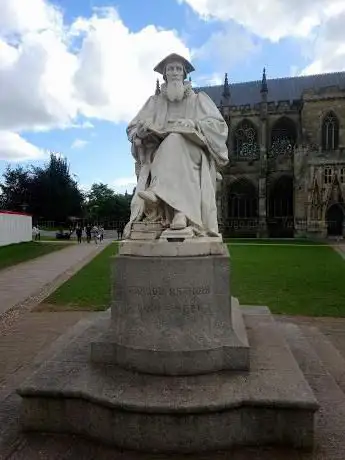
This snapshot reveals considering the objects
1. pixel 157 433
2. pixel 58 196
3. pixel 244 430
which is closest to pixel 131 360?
pixel 157 433

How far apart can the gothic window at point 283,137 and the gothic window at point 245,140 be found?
184 centimetres

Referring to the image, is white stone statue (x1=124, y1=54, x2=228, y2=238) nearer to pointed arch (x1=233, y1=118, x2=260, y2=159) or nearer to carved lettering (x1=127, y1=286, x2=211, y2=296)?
carved lettering (x1=127, y1=286, x2=211, y2=296)

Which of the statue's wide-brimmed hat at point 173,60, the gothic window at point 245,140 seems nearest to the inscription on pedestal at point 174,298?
the statue's wide-brimmed hat at point 173,60

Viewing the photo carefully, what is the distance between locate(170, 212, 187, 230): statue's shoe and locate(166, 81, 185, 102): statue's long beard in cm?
128

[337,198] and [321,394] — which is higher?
[337,198]

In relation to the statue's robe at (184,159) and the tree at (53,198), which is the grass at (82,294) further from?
the tree at (53,198)

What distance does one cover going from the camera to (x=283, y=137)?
4781 cm

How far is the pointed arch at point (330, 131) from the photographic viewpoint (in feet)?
141

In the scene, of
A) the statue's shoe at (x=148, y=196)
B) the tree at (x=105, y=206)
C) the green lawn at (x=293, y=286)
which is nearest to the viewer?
the statue's shoe at (x=148, y=196)

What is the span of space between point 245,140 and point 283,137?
401cm

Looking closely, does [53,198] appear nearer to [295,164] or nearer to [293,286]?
[295,164]

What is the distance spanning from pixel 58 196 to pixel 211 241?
56331mm

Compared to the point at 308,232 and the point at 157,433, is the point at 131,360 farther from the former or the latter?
the point at 308,232

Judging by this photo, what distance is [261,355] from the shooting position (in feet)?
14.7
